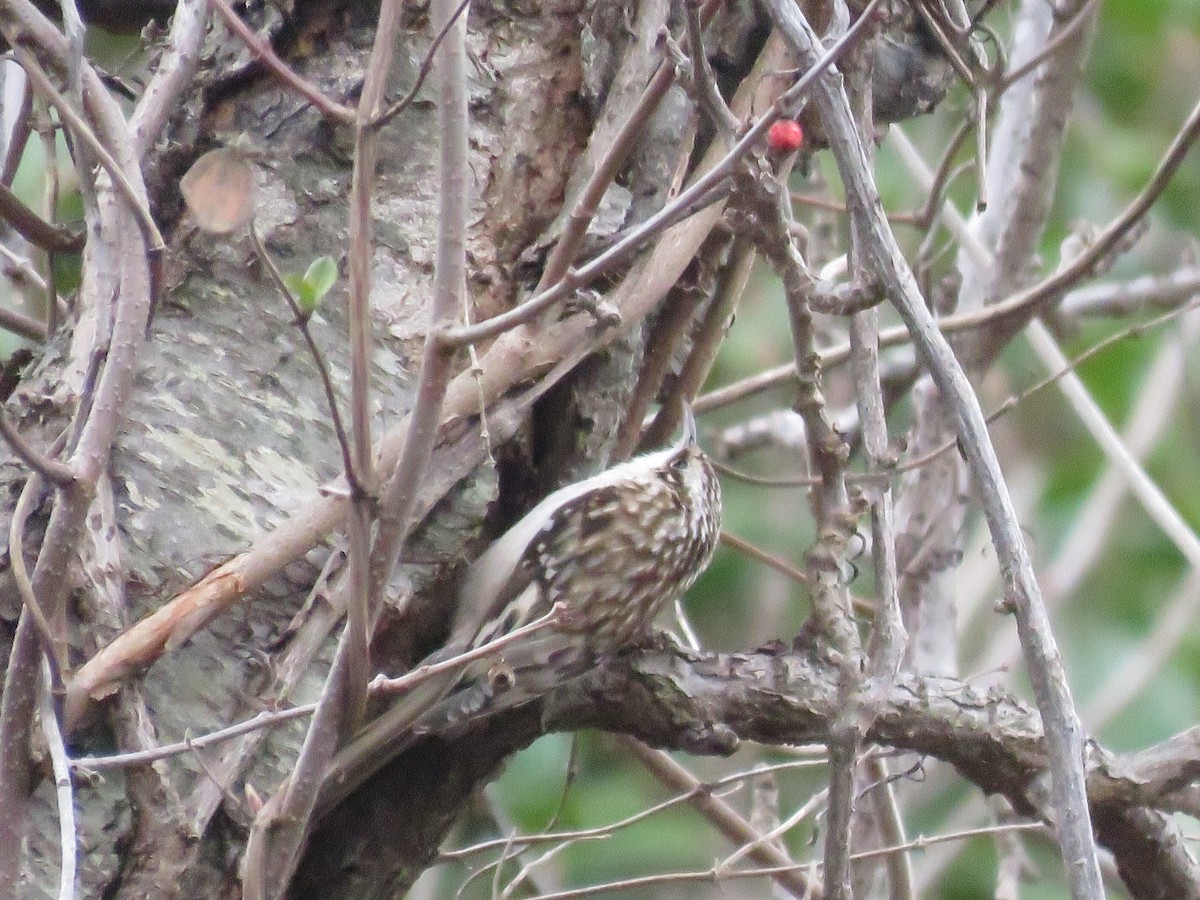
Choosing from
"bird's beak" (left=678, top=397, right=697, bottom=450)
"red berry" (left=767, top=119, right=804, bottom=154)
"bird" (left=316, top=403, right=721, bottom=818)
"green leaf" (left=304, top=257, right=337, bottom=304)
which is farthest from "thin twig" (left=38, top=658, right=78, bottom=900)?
"bird's beak" (left=678, top=397, right=697, bottom=450)

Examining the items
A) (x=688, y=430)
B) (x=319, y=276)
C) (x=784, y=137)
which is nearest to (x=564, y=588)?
(x=688, y=430)

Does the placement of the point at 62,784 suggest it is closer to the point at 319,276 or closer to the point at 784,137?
the point at 319,276

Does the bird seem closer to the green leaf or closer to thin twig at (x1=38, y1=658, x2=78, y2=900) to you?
thin twig at (x1=38, y1=658, x2=78, y2=900)

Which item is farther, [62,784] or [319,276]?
[62,784]

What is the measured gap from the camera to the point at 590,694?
1.87 m

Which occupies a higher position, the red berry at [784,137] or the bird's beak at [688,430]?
the red berry at [784,137]

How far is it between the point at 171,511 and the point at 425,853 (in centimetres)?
53

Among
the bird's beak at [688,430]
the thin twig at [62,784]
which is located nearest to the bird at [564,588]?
the bird's beak at [688,430]

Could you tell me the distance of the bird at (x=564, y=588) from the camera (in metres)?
1.73

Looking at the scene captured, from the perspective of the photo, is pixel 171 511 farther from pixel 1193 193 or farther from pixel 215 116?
pixel 1193 193

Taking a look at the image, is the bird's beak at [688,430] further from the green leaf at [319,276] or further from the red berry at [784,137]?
the green leaf at [319,276]

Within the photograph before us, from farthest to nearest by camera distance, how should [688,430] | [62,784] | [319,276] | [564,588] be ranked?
[688,430] < [564,588] < [62,784] < [319,276]

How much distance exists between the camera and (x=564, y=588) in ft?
6.47

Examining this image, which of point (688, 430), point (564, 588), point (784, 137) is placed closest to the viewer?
point (784, 137)
